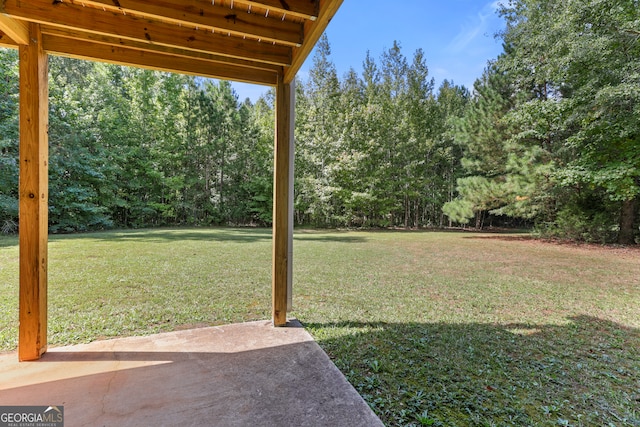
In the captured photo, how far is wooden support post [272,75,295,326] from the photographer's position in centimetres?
238

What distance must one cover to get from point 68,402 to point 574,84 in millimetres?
12087

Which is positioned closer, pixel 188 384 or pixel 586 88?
pixel 188 384

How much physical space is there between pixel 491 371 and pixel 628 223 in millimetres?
10994

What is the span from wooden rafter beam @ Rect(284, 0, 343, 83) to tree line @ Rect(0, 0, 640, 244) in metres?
8.27

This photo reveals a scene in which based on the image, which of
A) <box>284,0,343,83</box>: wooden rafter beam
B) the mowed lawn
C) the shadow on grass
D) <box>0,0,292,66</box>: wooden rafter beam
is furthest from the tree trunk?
<box>0,0,292,66</box>: wooden rafter beam

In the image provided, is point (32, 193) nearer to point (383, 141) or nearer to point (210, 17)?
point (210, 17)

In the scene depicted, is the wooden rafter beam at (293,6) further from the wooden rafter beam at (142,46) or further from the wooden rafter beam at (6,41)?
the wooden rafter beam at (6,41)

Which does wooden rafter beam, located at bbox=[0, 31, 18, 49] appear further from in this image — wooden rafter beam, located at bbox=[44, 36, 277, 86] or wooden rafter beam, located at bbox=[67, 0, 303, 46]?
wooden rafter beam, located at bbox=[67, 0, 303, 46]

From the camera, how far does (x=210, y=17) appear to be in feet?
5.56

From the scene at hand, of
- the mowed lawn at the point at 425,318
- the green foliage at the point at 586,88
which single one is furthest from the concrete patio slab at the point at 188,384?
the green foliage at the point at 586,88

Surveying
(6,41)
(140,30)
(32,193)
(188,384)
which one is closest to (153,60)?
(140,30)

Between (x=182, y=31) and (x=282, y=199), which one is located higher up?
(x=182, y=31)

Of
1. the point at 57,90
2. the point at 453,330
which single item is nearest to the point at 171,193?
the point at 57,90

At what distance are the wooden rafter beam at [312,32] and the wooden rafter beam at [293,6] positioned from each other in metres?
0.06
